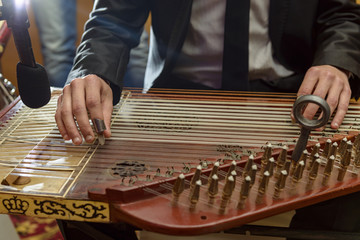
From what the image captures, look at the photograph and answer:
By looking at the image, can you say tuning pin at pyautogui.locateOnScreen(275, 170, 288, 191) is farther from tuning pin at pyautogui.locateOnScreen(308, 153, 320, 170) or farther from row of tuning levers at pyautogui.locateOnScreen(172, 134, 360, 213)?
tuning pin at pyautogui.locateOnScreen(308, 153, 320, 170)

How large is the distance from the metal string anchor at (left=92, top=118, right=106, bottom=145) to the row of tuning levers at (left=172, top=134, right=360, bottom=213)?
0.40 m

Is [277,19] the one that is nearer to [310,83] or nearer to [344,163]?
[310,83]

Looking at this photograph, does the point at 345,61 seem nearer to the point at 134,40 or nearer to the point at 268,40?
the point at 268,40

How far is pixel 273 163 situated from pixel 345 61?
83 centimetres

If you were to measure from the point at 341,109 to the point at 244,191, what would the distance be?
695 millimetres

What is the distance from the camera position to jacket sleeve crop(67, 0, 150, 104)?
4.79ft

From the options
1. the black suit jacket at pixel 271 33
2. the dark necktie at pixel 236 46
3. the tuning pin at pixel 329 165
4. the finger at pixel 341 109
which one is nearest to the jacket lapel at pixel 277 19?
the black suit jacket at pixel 271 33

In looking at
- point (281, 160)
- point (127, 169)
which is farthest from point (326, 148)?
point (127, 169)

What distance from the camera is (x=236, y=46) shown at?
170 centimetres

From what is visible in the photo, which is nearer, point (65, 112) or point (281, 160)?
point (281, 160)

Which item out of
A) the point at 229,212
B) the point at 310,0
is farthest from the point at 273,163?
the point at 310,0

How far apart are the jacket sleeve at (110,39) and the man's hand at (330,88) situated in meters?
0.85

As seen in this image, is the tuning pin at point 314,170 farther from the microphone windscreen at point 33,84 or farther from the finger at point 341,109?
the microphone windscreen at point 33,84

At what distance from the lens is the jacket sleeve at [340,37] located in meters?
1.52
